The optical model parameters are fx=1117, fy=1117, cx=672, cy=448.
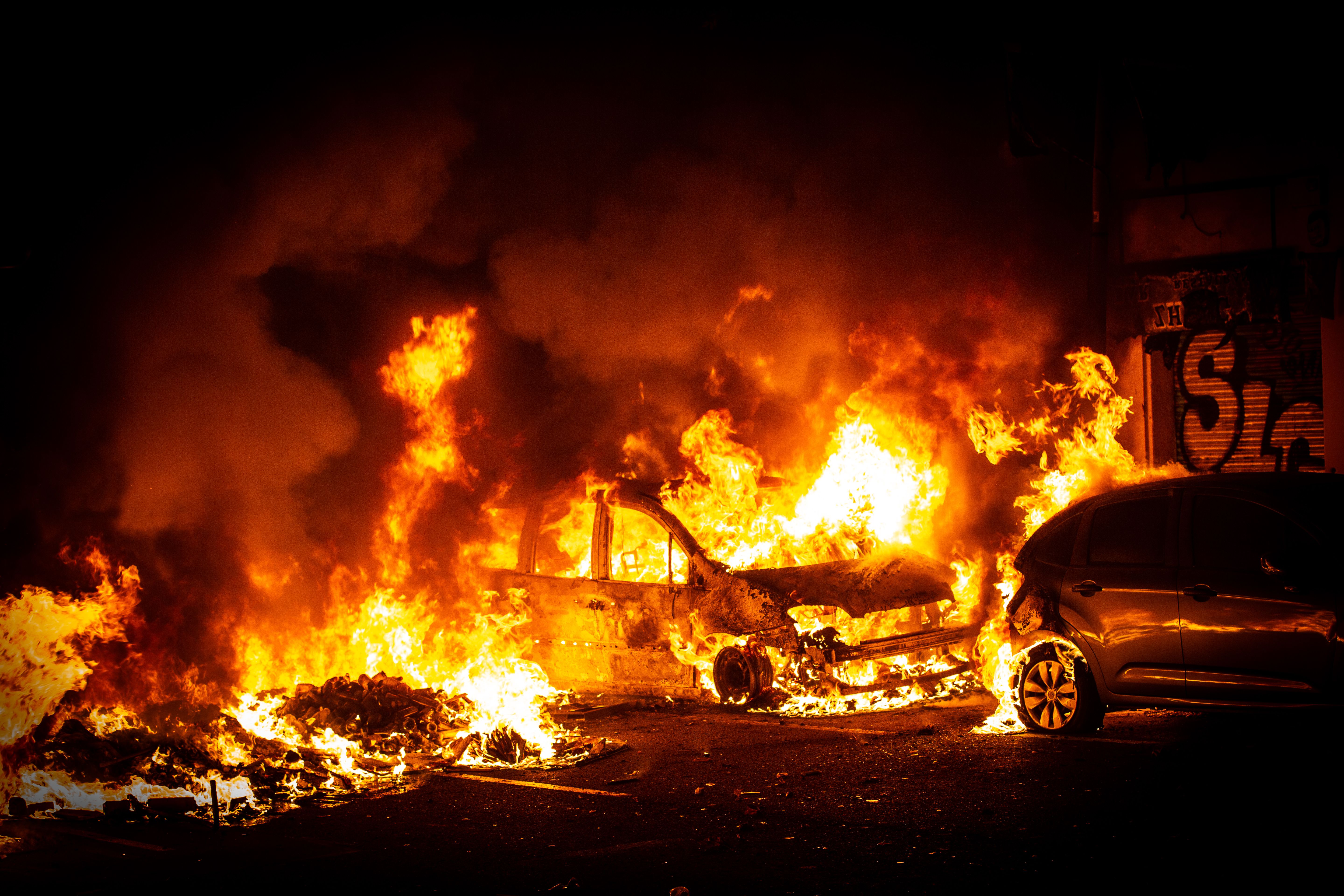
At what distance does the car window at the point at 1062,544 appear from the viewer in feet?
25.0

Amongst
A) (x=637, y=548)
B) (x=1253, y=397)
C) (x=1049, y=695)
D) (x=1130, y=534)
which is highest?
(x=1253, y=397)

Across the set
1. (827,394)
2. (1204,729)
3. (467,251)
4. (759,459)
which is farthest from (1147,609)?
(467,251)

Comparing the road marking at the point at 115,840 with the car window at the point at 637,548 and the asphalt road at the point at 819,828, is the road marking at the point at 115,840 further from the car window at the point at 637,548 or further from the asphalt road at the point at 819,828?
the car window at the point at 637,548

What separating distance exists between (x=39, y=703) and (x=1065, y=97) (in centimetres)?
1319

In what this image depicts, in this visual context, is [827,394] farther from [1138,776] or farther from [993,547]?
[1138,776]

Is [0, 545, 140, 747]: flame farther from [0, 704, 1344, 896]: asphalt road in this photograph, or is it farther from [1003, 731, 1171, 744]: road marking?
[1003, 731, 1171, 744]: road marking

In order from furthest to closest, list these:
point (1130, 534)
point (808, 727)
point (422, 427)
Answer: point (422, 427) → point (808, 727) → point (1130, 534)

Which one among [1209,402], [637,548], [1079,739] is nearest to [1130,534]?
[1079,739]

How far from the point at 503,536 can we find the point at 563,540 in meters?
0.78

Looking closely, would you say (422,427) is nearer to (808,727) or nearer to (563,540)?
(563,540)

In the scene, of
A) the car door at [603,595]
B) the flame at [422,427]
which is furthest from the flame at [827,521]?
the flame at [422,427]

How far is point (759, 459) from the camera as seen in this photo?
1057 centimetres

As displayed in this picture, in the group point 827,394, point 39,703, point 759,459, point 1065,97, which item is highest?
point 1065,97

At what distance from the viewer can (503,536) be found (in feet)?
35.4
